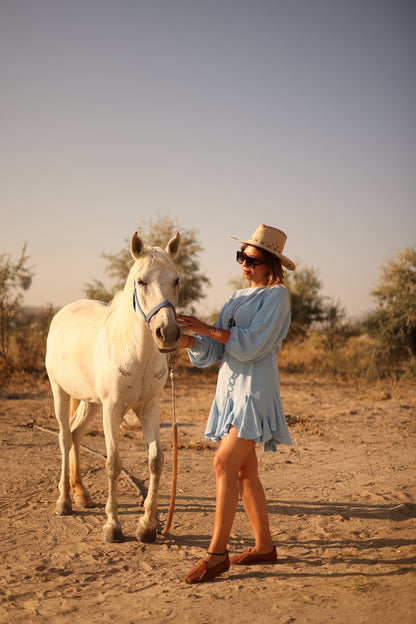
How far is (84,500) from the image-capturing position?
189 inches

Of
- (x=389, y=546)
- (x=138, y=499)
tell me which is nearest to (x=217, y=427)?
(x=389, y=546)

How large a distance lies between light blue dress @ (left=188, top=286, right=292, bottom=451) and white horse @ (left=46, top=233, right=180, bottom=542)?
375 mm

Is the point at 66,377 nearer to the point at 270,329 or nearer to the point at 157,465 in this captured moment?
the point at 157,465

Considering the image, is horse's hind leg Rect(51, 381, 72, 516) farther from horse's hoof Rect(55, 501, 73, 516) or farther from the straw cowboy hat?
the straw cowboy hat

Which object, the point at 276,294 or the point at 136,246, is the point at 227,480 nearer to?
the point at 276,294

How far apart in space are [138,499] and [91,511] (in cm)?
45

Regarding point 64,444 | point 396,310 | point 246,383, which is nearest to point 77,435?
point 64,444

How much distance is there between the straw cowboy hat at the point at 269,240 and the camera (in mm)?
3342

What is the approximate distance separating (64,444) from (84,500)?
535mm

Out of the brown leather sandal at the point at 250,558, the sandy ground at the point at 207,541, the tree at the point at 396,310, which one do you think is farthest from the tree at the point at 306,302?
the brown leather sandal at the point at 250,558

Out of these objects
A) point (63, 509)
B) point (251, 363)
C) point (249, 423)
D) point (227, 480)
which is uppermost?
point (251, 363)

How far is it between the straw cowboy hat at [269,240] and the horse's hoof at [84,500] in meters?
2.88

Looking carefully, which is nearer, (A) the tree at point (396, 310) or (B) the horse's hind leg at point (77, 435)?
(B) the horse's hind leg at point (77, 435)

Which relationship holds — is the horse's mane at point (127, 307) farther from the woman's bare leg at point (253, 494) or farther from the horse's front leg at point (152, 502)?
the woman's bare leg at point (253, 494)
